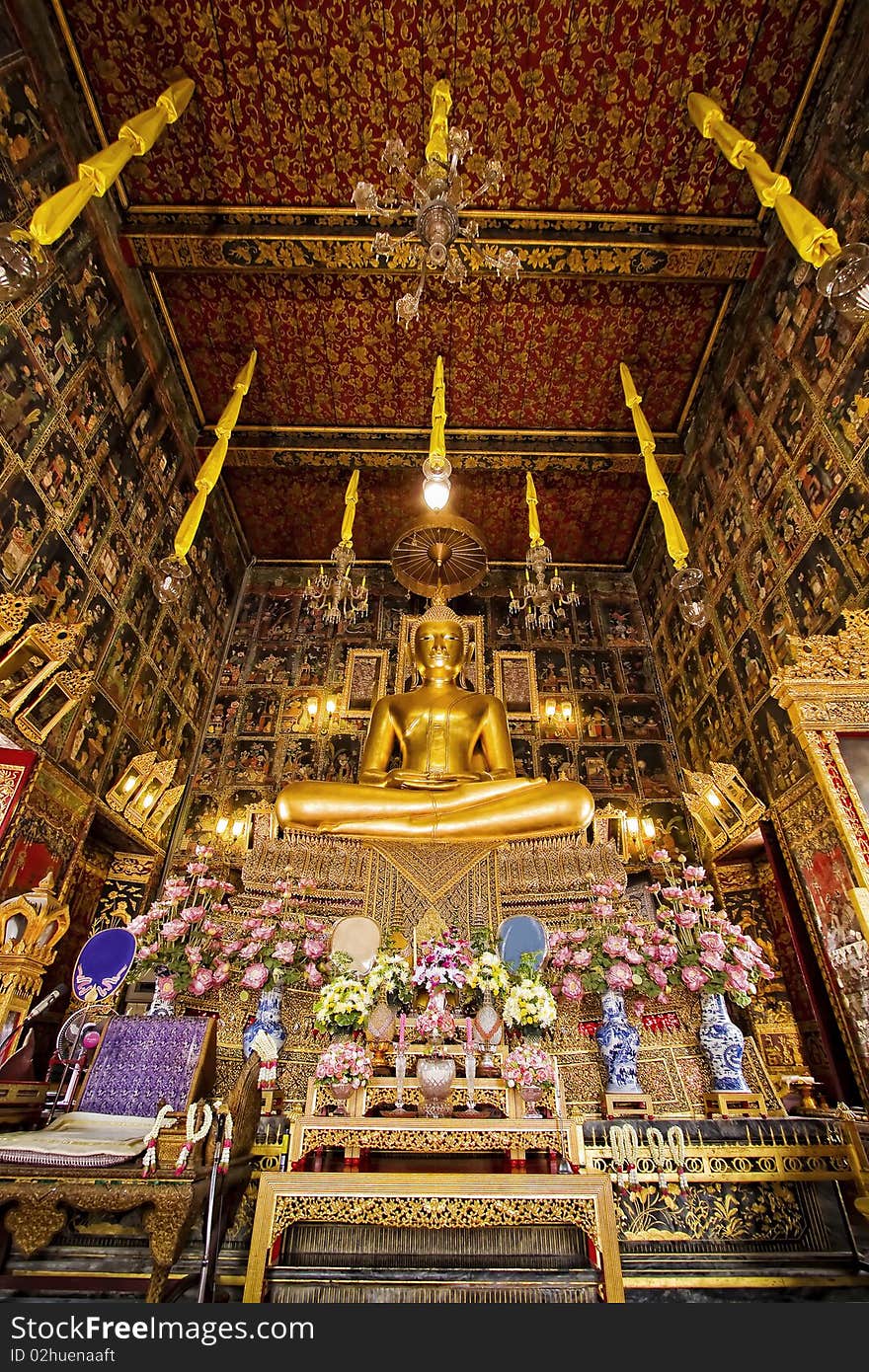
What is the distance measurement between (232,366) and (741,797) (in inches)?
286

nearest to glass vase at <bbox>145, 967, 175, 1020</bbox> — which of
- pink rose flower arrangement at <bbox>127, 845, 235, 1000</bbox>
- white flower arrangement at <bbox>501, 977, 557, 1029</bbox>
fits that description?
pink rose flower arrangement at <bbox>127, 845, 235, 1000</bbox>

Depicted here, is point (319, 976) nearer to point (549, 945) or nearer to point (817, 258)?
point (549, 945)

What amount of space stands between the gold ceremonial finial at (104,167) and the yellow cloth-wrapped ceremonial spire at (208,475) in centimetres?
210

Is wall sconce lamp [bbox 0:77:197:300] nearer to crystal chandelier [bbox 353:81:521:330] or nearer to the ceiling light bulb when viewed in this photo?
crystal chandelier [bbox 353:81:521:330]

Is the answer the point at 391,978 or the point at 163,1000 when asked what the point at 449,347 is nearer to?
the point at 391,978

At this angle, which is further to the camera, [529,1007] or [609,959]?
[609,959]

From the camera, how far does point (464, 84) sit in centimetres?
557

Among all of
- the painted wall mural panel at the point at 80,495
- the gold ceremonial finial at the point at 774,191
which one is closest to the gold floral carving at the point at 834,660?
the gold ceremonial finial at the point at 774,191

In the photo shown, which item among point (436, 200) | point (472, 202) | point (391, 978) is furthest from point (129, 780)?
point (472, 202)

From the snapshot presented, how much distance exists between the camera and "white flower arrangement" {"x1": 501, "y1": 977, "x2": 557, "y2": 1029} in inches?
147

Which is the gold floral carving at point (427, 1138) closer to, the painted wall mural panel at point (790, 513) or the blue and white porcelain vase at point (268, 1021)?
the blue and white porcelain vase at point (268, 1021)

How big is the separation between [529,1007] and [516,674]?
221 inches

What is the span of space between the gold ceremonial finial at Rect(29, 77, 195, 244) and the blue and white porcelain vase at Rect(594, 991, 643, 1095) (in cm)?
580

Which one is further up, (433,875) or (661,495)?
(661,495)
